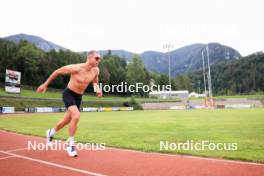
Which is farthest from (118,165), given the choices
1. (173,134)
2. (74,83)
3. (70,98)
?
(173,134)

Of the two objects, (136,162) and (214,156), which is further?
(214,156)

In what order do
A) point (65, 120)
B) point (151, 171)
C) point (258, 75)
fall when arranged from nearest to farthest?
point (151, 171), point (65, 120), point (258, 75)

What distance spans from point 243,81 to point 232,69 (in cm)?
1475

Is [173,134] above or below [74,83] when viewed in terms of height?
below

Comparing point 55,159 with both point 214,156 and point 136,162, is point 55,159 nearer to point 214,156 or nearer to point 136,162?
point 136,162

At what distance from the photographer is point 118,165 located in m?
5.96

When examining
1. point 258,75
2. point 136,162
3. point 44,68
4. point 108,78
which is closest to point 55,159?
point 136,162

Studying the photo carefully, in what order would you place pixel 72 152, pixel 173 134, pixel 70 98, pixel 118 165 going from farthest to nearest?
pixel 173 134, pixel 70 98, pixel 72 152, pixel 118 165

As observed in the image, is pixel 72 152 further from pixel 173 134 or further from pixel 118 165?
pixel 173 134

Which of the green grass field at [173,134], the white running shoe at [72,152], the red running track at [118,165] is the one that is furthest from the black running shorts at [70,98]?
the green grass field at [173,134]

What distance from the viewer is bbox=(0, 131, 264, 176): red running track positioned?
17.4 ft

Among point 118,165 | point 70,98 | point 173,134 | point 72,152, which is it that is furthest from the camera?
point 173,134

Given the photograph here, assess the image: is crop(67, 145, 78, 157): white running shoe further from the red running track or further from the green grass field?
the green grass field

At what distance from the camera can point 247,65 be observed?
161 m
